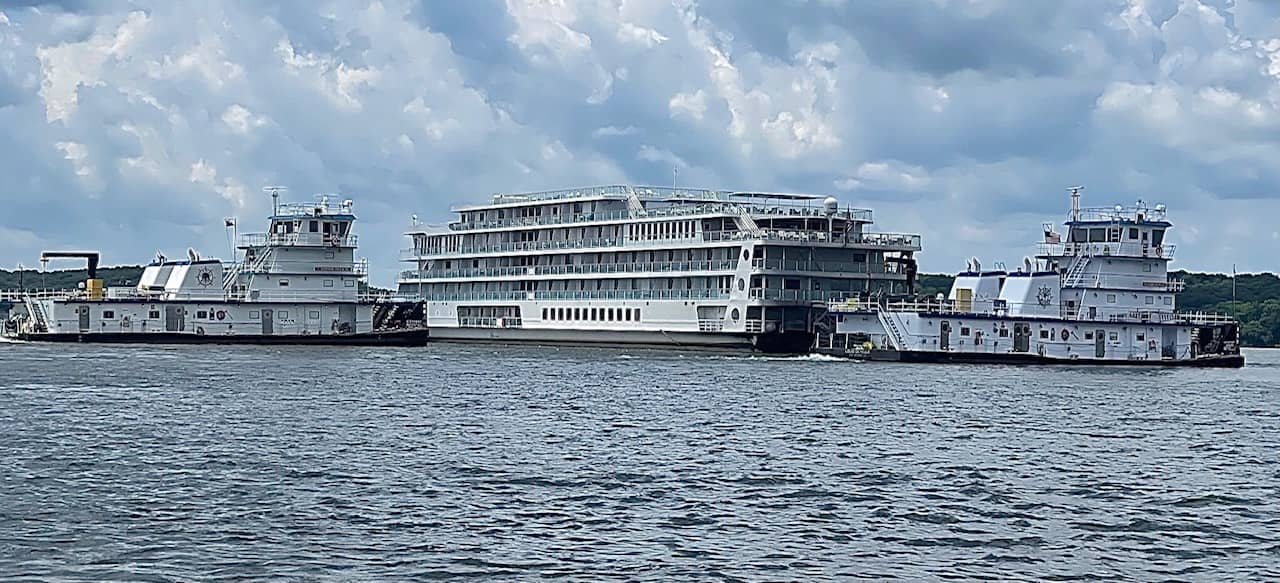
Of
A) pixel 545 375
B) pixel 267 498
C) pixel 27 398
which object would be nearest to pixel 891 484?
pixel 267 498

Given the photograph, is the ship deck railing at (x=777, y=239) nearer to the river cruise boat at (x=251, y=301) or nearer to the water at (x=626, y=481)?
the river cruise boat at (x=251, y=301)

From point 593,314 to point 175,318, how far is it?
Result: 3095 centimetres

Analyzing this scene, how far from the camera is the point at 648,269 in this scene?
12462 centimetres

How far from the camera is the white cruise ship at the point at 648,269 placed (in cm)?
11469

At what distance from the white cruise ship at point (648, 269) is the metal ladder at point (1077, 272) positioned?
17.4 m

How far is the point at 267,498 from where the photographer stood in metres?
38.2

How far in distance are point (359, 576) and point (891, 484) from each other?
16.9 metres

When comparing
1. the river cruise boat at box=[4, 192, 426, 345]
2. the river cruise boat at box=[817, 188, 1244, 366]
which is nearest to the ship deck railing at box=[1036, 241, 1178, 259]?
the river cruise boat at box=[817, 188, 1244, 366]

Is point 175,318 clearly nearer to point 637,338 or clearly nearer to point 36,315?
point 36,315

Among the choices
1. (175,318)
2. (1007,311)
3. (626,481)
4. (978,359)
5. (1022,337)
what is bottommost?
(626,481)

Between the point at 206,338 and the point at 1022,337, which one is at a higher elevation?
the point at 1022,337

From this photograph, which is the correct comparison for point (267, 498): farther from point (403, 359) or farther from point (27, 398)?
point (403, 359)

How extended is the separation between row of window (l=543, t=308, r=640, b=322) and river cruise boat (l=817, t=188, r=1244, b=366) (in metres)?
25.7

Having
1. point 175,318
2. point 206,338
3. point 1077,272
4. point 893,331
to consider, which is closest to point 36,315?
point 175,318
